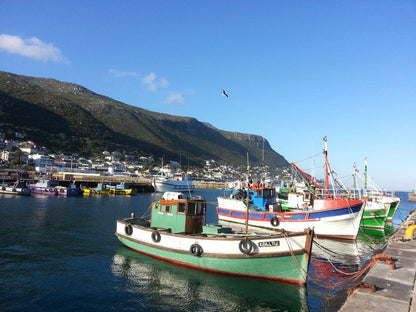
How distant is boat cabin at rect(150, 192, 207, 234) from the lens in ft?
58.6

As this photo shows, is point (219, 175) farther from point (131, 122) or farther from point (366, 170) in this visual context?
point (366, 170)

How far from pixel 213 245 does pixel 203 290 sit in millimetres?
2384

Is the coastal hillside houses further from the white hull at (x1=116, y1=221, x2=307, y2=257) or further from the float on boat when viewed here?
the white hull at (x1=116, y1=221, x2=307, y2=257)

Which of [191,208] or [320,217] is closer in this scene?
[191,208]

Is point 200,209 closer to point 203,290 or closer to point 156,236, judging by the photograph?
point 156,236

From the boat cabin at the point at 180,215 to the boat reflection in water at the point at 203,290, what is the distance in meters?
2.56

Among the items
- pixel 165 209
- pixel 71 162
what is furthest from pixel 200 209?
pixel 71 162

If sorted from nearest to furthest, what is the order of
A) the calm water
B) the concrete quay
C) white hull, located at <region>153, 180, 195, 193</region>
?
the concrete quay → the calm water → white hull, located at <region>153, 180, 195, 193</region>

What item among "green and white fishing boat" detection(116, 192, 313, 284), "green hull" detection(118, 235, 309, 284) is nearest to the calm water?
"green hull" detection(118, 235, 309, 284)

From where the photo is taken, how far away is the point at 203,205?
18609 millimetres

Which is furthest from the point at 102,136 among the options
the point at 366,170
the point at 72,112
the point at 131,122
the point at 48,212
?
the point at 366,170

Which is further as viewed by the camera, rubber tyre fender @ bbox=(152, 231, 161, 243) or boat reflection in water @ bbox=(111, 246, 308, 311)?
rubber tyre fender @ bbox=(152, 231, 161, 243)

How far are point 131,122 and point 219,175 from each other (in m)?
70.8

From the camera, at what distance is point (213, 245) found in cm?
1489
